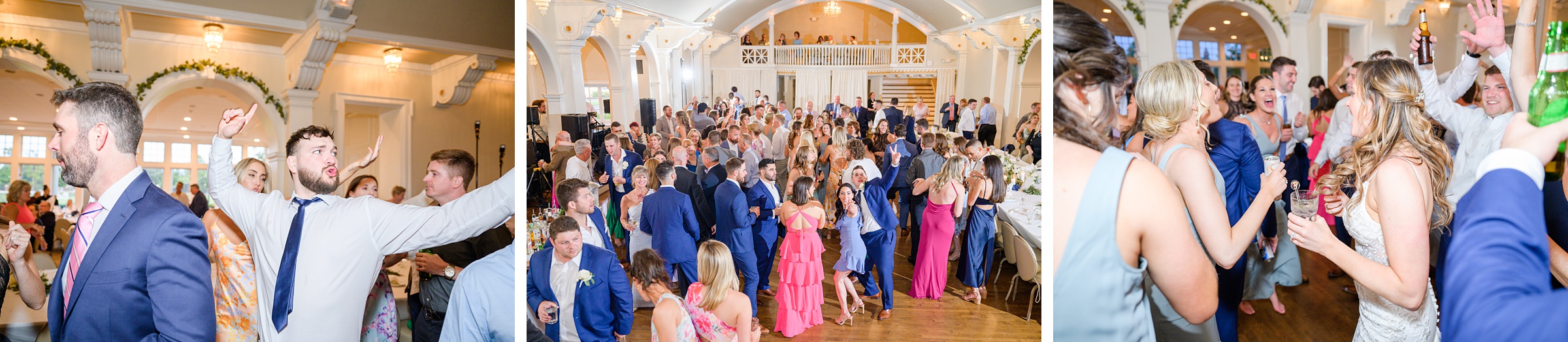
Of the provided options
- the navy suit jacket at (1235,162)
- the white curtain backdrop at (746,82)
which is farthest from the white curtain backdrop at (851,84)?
the navy suit jacket at (1235,162)

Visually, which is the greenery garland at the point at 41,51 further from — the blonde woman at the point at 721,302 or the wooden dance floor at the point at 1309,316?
the wooden dance floor at the point at 1309,316

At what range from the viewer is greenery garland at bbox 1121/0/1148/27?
9.34 ft

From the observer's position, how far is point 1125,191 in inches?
76.6

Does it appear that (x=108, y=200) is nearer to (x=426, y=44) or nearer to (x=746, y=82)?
(x=426, y=44)

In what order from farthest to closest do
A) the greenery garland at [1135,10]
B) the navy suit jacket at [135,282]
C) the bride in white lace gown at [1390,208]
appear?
the greenery garland at [1135,10], the navy suit jacket at [135,282], the bride in white lace gown at [1390,208]

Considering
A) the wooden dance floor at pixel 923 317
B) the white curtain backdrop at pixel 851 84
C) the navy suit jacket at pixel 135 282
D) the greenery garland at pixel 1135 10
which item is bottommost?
the wooden dance floor at pixel 923 317

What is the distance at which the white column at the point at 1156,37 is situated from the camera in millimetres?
2877

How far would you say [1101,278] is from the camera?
2148 mm

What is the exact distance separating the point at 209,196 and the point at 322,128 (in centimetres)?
47

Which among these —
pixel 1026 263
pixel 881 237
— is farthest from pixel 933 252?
pixel 1026 263

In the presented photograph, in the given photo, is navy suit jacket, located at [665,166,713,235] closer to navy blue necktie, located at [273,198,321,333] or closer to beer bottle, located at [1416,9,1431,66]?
navy blue necktie, located at [273,198,321,333]

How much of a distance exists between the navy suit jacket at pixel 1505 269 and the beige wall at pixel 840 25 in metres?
1.65

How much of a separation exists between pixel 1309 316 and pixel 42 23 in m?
5.30

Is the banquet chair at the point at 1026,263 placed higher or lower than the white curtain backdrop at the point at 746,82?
lower
